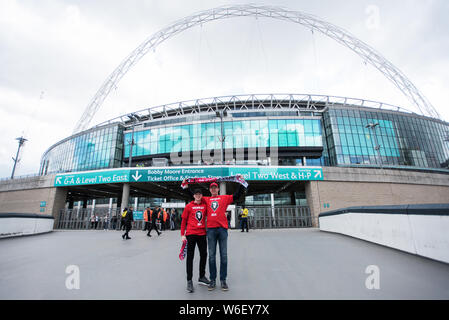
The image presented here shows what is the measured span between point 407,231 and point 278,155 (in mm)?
32862

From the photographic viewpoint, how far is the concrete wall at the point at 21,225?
10.3 m

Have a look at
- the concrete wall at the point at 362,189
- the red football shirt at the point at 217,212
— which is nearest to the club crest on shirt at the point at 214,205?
the red football shirt at the point at 217,212

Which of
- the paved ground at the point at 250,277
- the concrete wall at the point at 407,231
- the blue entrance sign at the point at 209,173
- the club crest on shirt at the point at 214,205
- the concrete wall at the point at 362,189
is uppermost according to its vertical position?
the blue entrance sign at the point at 209,173

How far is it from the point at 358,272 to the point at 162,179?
17.2 metres

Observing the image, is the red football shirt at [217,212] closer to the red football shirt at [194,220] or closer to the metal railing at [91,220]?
the red football shirt at [194,220]

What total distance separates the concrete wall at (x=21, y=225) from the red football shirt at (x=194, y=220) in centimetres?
1261

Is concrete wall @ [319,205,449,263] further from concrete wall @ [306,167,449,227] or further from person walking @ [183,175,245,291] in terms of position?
concrete wall @ [306,167,449,227]

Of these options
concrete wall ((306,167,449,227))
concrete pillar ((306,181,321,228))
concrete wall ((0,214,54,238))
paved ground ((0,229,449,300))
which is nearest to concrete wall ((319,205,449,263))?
paved ground ((0,229,449,300))

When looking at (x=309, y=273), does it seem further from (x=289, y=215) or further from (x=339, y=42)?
(x=339, y=42)

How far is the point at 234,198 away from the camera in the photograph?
388cm

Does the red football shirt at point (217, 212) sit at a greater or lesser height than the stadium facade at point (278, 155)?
lesser

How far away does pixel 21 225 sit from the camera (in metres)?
11.3

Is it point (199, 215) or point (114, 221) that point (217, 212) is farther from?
point (114, 221)

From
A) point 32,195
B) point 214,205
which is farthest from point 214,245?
point 32,195
